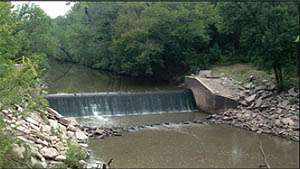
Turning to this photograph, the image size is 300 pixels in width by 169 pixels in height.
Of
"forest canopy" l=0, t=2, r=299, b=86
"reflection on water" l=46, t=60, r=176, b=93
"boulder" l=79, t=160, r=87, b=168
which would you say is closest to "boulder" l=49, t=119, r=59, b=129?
"boulder" l=79, t=160, r=87, b=168

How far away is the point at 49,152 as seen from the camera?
42.6 ft

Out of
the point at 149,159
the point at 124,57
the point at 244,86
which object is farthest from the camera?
the point at 124,57

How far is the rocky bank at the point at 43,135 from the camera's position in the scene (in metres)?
11.6

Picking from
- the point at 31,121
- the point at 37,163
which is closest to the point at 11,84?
the point at 37,163

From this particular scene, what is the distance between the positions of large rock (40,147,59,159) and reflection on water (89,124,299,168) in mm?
2582

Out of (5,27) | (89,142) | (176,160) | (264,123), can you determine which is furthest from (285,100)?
(5,27)

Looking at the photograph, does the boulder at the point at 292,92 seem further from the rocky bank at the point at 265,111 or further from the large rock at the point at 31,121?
the large rock at the point at 31,121

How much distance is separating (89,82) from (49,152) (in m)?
18.6

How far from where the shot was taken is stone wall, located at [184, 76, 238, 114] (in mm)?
23375

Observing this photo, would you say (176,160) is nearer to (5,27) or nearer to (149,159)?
(149,159)

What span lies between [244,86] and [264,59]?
6.79 ft

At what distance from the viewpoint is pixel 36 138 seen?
1356 centimetres

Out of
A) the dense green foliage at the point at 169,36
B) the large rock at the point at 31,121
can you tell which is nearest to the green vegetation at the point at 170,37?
the dense green foliage at the point at 169,36

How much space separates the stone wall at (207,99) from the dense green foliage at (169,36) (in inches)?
96.2
